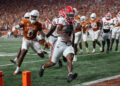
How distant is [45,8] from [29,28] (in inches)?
1462

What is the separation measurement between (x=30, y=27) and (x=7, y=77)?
144cm

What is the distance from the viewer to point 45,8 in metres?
43.3

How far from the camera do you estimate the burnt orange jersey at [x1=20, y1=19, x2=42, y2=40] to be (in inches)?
258

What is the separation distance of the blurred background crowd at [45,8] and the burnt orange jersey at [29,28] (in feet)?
88.1

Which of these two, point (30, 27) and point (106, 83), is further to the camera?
point (30, 27)

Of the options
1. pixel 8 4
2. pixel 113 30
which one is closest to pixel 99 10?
pixel 8 4

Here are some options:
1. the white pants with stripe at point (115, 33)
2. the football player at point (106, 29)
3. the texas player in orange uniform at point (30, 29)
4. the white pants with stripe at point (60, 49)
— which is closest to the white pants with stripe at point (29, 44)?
the texas player in orange uniform at point (30, 29)

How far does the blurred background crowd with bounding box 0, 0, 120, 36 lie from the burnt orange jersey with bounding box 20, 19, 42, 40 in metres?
26.9

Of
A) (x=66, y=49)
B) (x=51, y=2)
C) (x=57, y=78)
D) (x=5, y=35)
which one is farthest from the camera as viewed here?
(x=51, y=2)

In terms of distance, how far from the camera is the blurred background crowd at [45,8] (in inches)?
1437

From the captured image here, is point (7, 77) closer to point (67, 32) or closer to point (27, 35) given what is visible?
point (27, 35)

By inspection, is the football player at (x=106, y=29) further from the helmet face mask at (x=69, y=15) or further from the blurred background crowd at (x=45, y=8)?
the blurred background crowd at (x=45, y=8)

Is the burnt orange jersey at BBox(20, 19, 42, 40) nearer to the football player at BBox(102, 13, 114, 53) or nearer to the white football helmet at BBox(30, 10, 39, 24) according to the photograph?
the white football helmet at BBox(30, 10, 39, 24)

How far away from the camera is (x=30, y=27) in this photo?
662 centimetres
